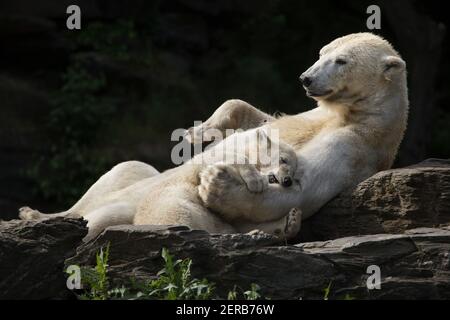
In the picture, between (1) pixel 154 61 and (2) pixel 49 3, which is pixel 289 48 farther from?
(2) pixel 49 3

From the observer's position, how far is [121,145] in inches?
619

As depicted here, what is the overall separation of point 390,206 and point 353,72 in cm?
111

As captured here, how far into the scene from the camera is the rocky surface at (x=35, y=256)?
19.1 ft

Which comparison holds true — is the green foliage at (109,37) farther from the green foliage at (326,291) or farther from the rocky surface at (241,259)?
the green foliage at (326,291)

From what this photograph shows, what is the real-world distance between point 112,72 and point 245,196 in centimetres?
999

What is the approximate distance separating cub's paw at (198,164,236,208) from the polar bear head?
3.17 ft

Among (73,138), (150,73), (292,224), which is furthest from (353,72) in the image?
(150,73)

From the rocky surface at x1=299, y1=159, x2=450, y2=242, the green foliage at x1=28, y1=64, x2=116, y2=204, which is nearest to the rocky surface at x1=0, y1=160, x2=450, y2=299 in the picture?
the rocky surface at x1=299, y1=159, x2=450, y2=242

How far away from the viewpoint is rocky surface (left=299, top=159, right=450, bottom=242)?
→ 23.0 feet

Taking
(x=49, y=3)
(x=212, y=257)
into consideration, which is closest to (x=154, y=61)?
(x=49, y=3)

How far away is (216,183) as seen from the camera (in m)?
7.02
